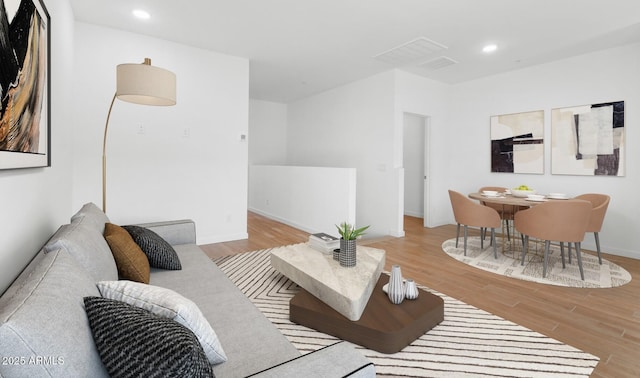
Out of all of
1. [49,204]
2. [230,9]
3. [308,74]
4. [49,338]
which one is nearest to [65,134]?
[49,204]

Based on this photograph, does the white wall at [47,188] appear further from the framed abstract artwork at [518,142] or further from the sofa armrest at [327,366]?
the framed abstract artwork at [518,142]

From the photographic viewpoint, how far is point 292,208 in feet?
18.4

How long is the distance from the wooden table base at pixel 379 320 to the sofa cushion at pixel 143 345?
Answer: 1.26 meters

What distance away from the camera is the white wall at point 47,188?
125cm

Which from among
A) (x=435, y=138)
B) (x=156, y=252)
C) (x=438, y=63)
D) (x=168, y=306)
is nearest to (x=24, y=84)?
(x=156, y=252)

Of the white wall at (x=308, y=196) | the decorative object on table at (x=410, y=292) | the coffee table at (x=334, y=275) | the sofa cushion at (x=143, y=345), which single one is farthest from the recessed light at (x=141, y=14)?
the decorative object on table at (x=410, y=292)

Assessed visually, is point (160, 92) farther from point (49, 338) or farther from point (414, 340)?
point (414, 340)

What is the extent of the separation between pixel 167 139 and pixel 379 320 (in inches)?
130

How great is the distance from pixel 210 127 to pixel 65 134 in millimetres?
1701

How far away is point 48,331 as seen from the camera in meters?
0.70

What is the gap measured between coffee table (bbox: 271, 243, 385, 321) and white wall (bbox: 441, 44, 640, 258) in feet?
11.2

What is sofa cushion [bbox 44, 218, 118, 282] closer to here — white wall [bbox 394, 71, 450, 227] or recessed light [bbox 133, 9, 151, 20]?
recessed light [bbox 133, 9, 151, 20]

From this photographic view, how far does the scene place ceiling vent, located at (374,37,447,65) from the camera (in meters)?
3.82

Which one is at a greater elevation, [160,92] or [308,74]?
[308,74]
